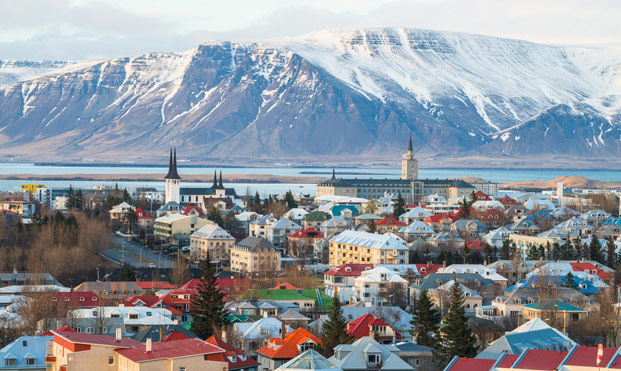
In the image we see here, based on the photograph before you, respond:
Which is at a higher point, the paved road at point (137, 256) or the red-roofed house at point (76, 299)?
the red-roofed house at point (76, 299)

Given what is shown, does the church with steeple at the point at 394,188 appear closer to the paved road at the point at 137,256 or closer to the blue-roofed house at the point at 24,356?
the paved road at the point at 137,256

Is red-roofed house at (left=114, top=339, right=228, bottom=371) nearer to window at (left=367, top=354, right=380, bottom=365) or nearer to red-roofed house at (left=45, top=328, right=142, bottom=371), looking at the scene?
red-roofed house at (left=45, top=328, right=142, bottom=371)

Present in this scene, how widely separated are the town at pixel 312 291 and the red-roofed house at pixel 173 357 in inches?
2.4

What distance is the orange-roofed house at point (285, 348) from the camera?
45375 millimetres

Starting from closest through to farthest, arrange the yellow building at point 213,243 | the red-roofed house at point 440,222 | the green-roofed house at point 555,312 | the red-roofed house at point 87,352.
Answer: the red-roofed house at point 87,352 → the green-roofed house at point 555,312 → the yellow building at point 213,243 → the red-roofed house at point 440,222

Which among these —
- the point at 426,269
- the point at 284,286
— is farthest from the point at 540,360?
the point at 426,269

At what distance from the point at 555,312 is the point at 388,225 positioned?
5339 centimetres

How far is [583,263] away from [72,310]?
3475cm

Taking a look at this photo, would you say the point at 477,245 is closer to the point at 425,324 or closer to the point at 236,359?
the point at 425,324

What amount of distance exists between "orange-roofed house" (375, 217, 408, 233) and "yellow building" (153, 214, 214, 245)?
13.7 meters

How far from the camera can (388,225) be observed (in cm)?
11006

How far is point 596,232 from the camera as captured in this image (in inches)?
4104

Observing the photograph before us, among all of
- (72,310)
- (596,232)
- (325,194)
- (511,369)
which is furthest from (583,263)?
(325,194)

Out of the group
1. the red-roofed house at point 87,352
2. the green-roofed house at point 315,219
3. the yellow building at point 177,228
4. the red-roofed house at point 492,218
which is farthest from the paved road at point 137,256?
the red-roofed house at point 87,352
